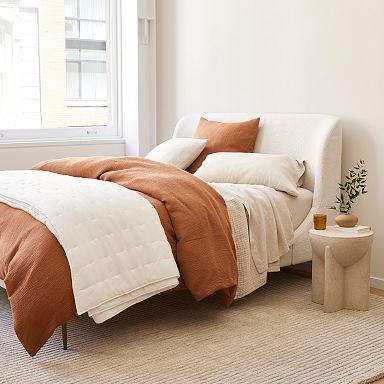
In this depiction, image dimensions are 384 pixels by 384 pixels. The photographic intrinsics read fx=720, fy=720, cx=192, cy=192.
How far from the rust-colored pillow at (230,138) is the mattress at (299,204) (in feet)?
1.72

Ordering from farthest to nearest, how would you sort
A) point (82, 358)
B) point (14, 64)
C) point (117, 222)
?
1. point (14, 64)
2. point (117, 222)
3. point (82, 358)

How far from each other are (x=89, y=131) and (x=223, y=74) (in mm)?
1296

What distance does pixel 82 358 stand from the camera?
269 centimetres

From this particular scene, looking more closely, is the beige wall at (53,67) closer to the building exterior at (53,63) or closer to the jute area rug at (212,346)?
the building exterior at (53,63)

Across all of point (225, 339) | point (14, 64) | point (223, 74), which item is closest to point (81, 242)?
point (225, 339)

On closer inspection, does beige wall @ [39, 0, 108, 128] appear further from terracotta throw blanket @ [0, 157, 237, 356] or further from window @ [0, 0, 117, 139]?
terracotta throw blanket @ [0, 157, 237, 356]

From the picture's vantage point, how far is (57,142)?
17.0 feet

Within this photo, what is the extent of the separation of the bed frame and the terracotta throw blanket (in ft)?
2.01

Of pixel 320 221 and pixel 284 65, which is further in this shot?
pixel 284 65

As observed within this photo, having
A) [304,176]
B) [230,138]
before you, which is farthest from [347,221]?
[230,138]

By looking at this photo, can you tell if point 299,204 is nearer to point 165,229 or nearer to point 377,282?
point 377,282

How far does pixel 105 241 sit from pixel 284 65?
1.99m

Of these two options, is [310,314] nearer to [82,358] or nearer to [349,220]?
[349,220]

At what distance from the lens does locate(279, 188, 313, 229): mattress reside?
12.1 ft
